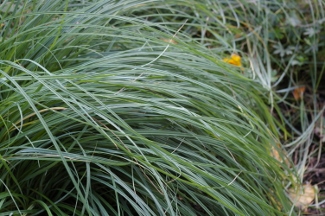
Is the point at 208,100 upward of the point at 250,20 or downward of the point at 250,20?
upward

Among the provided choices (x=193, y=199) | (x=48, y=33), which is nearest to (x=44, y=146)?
(x=48, y=33)

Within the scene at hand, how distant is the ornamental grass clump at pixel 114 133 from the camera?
1.86m

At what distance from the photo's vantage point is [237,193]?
1998mm

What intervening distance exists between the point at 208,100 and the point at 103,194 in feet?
1.72

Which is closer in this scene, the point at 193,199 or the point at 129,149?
the point at 129,149

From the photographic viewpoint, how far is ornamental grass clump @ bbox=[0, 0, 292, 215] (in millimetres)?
1864

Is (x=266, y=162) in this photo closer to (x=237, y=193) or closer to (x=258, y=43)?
(x=237, y=193)

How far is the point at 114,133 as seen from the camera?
185 cm

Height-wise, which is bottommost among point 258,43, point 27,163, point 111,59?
point 258,43

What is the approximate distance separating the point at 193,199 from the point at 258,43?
59.5 inches

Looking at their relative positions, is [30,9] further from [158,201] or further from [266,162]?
[266,162]

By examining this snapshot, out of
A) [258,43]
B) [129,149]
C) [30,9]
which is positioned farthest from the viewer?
[258,43]

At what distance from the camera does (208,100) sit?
7.22 ft

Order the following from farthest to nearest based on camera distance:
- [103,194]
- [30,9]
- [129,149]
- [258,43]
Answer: [258,43] < [30,9] < [103,194] < [129,149]
